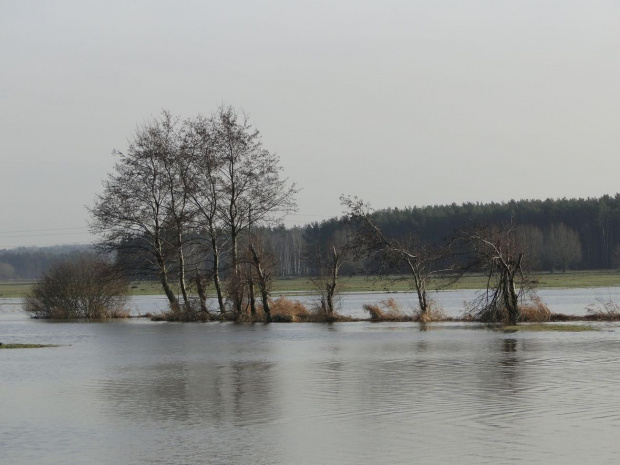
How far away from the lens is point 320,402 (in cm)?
1819

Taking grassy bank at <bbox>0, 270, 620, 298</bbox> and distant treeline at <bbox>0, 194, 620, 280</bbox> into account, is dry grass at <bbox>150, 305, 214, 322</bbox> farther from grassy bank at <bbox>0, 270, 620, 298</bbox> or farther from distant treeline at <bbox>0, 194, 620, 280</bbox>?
distant treeline at <bbox>0, 194, 620, 280</bbox>

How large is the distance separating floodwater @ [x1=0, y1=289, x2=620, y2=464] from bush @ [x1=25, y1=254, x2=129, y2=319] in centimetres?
2403

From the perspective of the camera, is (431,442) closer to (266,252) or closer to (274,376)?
(274,376)

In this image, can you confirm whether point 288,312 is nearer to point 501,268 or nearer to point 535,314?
point 501,268

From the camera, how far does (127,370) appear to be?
25266mm

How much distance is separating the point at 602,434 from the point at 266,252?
35.8 meters

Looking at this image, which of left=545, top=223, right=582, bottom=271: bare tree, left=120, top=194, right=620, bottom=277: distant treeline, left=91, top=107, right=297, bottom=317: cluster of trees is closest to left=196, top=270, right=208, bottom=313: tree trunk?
left=91, top=107, right=297, bottom=317: cluster of trees

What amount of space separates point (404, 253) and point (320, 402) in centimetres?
2566

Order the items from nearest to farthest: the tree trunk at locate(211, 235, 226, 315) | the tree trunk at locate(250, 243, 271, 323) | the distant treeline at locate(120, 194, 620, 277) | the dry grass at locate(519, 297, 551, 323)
→ the dry grass at locate(519, 297, 551, 323) < the tree trunk at locate(250, 243, 271, 323) < the tree trunk at locate(211, 235, 226, 315) < the distant treeline at locate(120, 194, 620, 277)

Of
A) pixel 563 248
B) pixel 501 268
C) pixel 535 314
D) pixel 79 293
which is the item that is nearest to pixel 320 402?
pixel 501 268

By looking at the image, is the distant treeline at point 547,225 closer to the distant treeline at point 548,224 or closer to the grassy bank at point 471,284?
the distant treeline at point 548,224

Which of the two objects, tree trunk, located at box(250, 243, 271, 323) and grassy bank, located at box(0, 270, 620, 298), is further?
grassy bank, located at box(0, 270, 620, 298)

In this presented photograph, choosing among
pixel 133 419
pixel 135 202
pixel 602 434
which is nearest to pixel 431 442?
pixel 602 434

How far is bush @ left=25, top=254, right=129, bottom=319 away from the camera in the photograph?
56.2 meters
